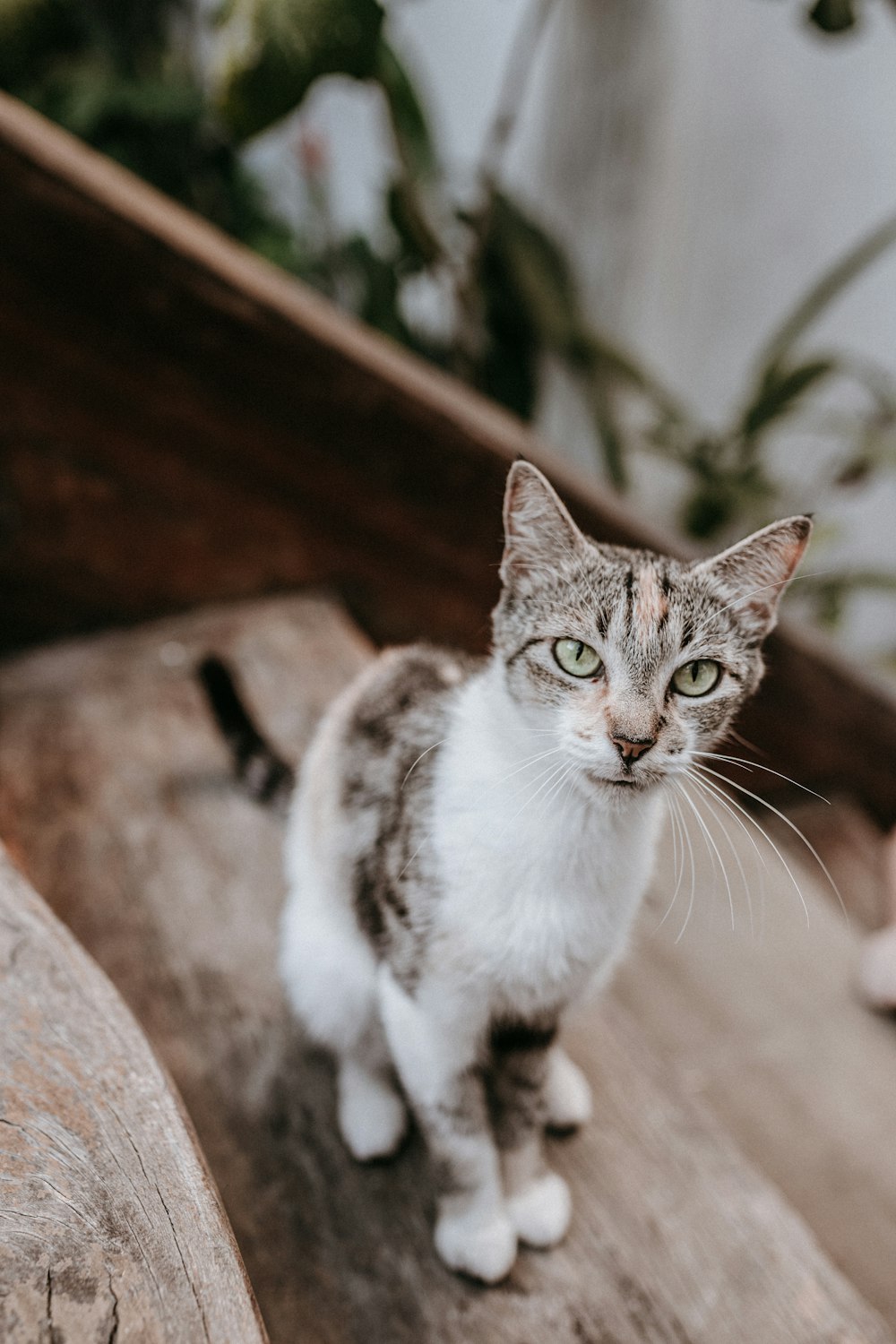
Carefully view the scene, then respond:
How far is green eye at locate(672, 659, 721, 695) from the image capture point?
1.98 ft

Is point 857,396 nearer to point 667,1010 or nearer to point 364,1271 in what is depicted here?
point 667,1010

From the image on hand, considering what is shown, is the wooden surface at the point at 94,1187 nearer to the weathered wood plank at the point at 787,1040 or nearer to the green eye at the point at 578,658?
the green eye at the point at 578,658

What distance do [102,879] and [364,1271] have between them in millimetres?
521

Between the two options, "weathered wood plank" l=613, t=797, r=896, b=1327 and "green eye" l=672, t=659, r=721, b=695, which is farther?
"weathered wood plank" l=613, t=797, r=896, b=1327

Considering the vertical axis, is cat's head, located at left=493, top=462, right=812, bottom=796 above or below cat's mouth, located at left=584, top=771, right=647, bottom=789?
above

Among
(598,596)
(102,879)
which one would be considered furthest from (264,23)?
(102,879)

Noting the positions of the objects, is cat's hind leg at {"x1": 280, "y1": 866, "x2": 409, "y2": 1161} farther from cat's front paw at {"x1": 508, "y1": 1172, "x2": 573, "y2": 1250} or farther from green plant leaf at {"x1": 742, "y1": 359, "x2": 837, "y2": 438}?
green plant leaf at {"x1": 742, "y1": 359, "x2": 837, "y2": 438}

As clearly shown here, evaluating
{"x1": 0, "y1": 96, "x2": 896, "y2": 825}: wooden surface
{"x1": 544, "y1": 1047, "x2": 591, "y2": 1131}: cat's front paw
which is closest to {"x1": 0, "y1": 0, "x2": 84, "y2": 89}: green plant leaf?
{"x1": 0, "y1": 96, "x2": 896, "y2": 825}: wooden surface

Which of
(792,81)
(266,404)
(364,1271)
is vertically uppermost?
(792,81)

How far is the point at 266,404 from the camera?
4.09 feet

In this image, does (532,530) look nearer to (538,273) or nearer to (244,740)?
(244,740)

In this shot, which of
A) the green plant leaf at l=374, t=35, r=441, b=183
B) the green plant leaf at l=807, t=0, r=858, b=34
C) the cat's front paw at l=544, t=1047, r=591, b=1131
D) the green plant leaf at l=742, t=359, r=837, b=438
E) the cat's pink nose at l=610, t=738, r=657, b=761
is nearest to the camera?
the cat's pink nose at l=610, t=738, r=657, b=761

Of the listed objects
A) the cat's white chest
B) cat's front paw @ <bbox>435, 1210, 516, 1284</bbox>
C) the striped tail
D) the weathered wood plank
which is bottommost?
the weathered wood plank

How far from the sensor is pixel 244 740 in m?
1.11
